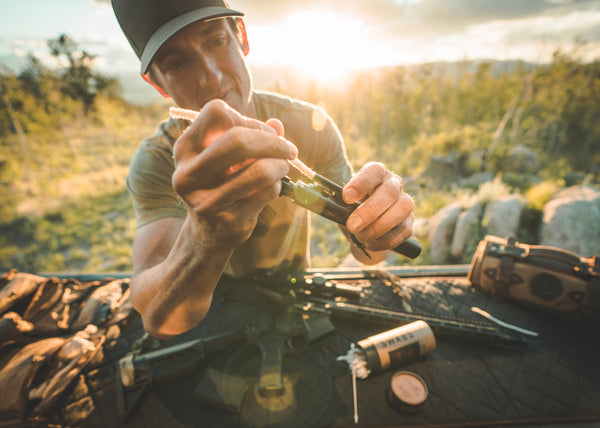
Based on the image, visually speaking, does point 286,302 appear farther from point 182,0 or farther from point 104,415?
point 182,0

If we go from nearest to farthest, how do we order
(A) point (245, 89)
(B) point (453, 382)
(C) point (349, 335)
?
1. (B) point (453, 382)
2. (A) point (245, 89)
3. (C) point (349, 335)

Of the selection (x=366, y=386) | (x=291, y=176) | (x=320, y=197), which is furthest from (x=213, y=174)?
(x=366, y=386)

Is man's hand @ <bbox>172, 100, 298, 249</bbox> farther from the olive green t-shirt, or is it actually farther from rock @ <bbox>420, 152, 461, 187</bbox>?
rock @ <bbox>420, 152, 461, 187</bbox>

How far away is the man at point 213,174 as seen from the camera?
36.0 inches

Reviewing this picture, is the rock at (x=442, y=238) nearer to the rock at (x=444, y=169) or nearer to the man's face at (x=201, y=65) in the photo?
the man's face at (x=201, y=65)

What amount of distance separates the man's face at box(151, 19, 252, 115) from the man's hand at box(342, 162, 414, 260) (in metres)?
1.39

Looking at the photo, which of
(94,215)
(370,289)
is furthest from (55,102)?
(370,289)

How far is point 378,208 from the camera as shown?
138cm

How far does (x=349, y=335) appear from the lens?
7.48 feet

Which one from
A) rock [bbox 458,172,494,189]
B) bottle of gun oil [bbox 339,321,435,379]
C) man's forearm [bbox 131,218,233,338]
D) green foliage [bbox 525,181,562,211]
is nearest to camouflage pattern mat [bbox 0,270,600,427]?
bottle of gun oil [bbox 339,321,435,379]

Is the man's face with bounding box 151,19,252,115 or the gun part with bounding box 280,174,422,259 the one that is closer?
the gun part with bounding box 280,174,422,259

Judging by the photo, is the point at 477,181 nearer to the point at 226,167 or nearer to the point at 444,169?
the point at 444,169

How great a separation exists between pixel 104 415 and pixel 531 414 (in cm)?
325

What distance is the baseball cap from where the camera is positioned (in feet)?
5.50
